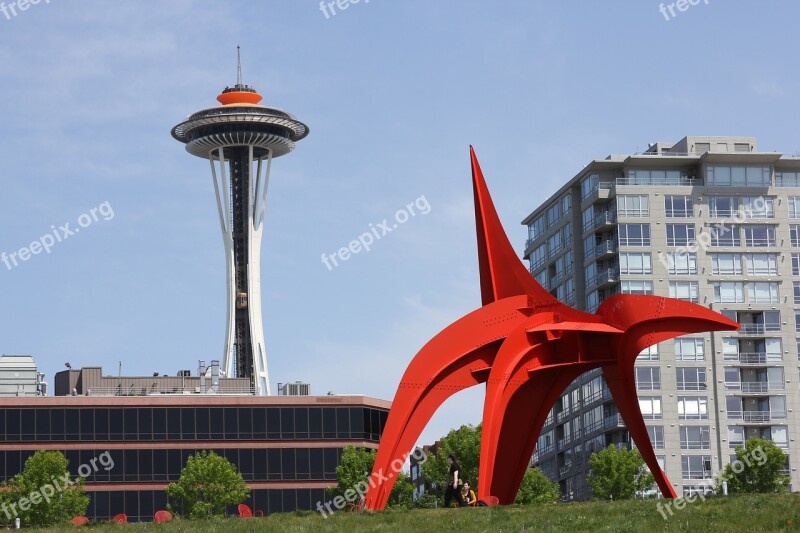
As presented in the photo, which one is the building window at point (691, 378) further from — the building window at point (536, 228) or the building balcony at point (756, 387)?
the building window at point (536, 228)

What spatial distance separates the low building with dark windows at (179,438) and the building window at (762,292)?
29.4 meters

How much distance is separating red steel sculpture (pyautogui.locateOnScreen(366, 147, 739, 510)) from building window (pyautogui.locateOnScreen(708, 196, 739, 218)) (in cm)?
6496

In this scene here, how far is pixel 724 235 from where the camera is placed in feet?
380

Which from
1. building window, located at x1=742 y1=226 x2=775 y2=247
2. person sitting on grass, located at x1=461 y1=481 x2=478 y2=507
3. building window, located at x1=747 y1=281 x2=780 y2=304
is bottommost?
person sitting on grass, located at x1=461 y1=481 x2=478 y2=507

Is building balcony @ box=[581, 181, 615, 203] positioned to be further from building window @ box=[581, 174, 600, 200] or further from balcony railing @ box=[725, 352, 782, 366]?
balcony railing @ box=[725, 352, 782, 366]

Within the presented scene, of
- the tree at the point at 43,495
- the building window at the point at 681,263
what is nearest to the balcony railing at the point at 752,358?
the building window at the point at 681,263

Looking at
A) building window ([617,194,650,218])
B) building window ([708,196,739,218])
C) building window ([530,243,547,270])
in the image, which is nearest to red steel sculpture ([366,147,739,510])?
building window ([617,194,650,218])

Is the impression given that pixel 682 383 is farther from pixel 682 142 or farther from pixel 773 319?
pixel 682 142

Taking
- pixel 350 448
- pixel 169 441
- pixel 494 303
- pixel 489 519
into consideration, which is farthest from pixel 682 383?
pixel 489 519

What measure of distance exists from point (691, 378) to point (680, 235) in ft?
34.3

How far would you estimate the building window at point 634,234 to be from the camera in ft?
378

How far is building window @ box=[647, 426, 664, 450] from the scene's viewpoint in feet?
362

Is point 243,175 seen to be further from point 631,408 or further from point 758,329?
point 631,408

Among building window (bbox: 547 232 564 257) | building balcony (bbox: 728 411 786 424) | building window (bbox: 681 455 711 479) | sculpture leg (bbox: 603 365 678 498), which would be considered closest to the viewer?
sculpture leg (bbox: 603 365 678 498)
